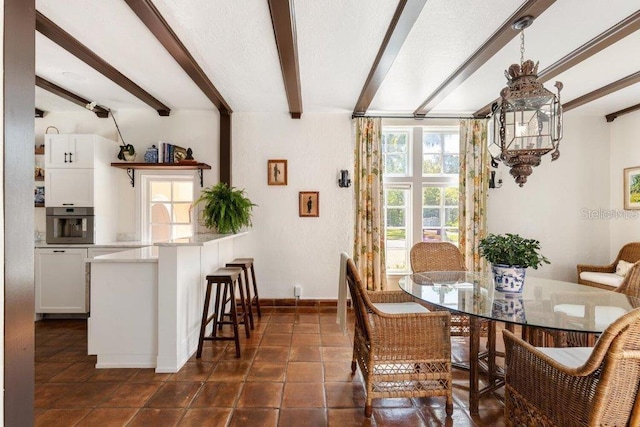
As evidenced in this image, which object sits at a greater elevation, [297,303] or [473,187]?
[473,187]

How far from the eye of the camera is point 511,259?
218cm

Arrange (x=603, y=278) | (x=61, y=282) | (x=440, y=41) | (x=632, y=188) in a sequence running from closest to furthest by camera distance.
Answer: (x=440, y=41) → (x=61, y=282) → (x=603, y=278) → (x=632, y=188)

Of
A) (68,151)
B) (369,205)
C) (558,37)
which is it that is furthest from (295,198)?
(558,37)

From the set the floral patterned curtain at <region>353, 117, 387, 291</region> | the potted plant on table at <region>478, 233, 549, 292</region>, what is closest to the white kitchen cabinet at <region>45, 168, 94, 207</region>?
the floral patterned curtain at <region>353, 117, 387, 291</region>

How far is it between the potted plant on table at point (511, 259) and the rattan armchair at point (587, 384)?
0.68 m

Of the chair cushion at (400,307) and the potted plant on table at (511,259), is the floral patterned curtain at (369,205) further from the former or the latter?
the potted plant on table at (511,259)

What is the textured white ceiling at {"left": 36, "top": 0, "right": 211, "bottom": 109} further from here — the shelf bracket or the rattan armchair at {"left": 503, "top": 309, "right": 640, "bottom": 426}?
the rattan armchair at {"left": 503, "top": 309, "right": 640, "bottom": 426}

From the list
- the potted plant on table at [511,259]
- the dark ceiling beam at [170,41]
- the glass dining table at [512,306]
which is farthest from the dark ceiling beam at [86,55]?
the potted plant on table at [511,259]

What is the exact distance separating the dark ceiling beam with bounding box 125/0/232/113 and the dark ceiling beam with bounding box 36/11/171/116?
694mm

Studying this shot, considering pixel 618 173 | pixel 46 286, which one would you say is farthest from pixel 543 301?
pixel 46 286

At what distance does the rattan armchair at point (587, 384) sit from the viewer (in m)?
1.13

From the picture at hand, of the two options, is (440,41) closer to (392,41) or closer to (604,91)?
(392,41)

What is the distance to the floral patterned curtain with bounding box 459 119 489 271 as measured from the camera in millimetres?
4332

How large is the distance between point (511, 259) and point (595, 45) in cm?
197
